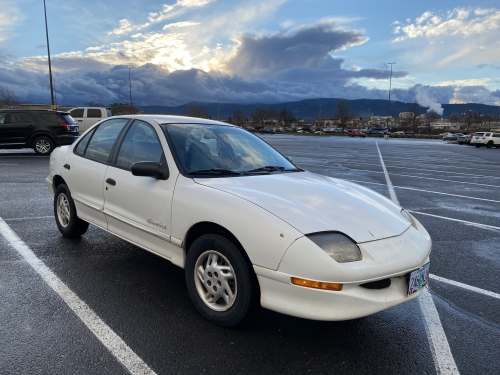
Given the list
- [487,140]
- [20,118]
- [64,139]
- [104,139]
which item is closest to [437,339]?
[104,139]

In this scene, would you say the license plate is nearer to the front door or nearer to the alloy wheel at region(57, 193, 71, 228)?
the front door

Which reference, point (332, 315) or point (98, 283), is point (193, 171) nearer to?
point (98, 283)

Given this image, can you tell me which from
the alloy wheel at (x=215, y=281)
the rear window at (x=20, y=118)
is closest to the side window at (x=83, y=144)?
the alloy wheel at (x=215, y=281)

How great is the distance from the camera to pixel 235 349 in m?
2.79

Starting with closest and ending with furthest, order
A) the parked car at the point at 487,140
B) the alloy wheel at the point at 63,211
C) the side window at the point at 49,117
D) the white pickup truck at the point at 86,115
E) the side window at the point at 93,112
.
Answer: the alloy wheel at the point at 63,211 → the side window at the point at 49,117 → the white pickup truck at the point at 86,115 → the side window at the point at 93,112 → the parked car at the point at 487,140

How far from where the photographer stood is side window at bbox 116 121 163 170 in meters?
3.88

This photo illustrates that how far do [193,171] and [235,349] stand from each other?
1490 mm

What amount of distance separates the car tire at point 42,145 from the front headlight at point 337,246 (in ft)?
49.0

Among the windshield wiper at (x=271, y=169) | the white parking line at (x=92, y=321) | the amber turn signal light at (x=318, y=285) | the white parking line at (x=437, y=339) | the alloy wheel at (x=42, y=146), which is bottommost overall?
the white parking line at (x=437, y=339)

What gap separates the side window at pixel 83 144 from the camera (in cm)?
491

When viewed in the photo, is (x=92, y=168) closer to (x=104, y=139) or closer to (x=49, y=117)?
(x=104, y=139)

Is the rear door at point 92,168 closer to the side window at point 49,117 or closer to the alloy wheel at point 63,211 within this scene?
the alloy wheel at point 63,211

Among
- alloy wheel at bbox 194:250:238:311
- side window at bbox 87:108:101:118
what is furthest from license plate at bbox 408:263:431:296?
side window at bbox 87:108:101:118

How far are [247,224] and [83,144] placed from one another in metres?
3.03
